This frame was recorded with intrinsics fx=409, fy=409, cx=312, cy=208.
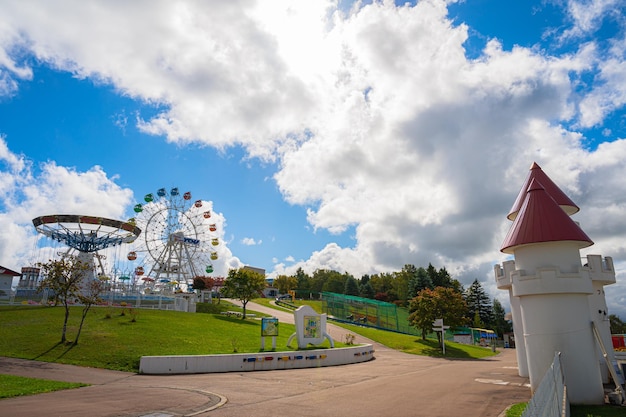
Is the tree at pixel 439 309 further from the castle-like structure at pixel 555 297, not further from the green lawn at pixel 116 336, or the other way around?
the castle-like structure at pixel 555 297

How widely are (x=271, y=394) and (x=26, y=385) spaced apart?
912cm

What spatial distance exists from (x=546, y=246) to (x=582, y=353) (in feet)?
10.8

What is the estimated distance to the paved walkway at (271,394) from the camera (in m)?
11.5

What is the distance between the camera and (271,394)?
14.4 metres

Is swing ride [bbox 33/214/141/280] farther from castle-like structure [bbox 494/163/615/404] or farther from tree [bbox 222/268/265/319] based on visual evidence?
castle-like structure [bbox 494/163/615/404]

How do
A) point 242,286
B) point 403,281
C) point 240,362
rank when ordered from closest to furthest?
point 240,362, point 242,286, point 403,281

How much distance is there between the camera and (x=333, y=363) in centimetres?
2558

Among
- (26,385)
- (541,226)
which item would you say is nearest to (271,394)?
(26,385)

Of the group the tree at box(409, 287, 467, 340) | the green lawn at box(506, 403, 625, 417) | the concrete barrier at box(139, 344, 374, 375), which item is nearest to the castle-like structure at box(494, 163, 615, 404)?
the green lawn at box(506, 403, 625, 417)

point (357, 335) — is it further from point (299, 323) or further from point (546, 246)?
point (546, 246)

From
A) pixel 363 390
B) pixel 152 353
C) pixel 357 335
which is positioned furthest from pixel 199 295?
pixel 363 390

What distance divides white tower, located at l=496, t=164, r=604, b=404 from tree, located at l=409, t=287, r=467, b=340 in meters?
27.3

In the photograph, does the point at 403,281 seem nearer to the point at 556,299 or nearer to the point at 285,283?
the point at 285,283

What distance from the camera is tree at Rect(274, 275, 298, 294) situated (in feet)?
396
